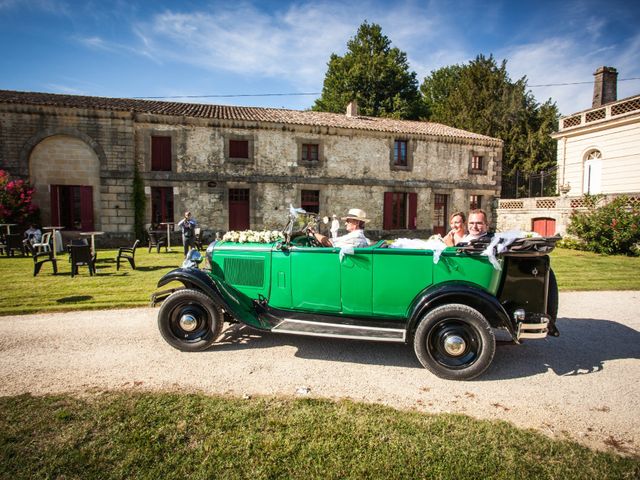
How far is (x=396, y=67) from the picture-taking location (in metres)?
29.9

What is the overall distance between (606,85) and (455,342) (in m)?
21.0

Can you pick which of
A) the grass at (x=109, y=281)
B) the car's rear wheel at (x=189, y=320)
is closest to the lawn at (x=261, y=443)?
the car's rear wheel at (x=189, y=320)

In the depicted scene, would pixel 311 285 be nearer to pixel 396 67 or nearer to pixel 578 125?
pixel 578 125

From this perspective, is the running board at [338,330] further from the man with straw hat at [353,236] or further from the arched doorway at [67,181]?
the arched doorway at [67,181]

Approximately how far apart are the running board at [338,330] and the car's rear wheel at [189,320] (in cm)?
82

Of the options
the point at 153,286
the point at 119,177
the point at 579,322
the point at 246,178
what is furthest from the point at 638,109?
the point at 119,177

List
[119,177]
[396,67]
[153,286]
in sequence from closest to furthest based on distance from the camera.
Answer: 1. [153,286]
2. [119,177]
3. [396,67]

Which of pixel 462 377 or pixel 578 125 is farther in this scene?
pixel 578 125

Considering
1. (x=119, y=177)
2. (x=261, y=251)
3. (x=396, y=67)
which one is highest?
(x=396, y=67)

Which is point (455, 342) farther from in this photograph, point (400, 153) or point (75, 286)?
point (400, 153)

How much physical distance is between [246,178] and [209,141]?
7.86 feet

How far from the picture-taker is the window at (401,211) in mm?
19297

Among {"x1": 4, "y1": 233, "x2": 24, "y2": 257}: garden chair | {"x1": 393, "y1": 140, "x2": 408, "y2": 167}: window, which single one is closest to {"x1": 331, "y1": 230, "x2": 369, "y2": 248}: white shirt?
{"x1": 4, "y1": 233, "x2": 24, "y2": 257}: garden chair

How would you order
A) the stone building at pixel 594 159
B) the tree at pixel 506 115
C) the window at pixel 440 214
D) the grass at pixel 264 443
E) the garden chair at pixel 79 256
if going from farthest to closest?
1. the tree at pixel 506 115
2. the window at pixel 440 214
3. the stone building at pixel 594 159
4. the garden chair at pixel 79 256
5. the grass at pixel 264 443
